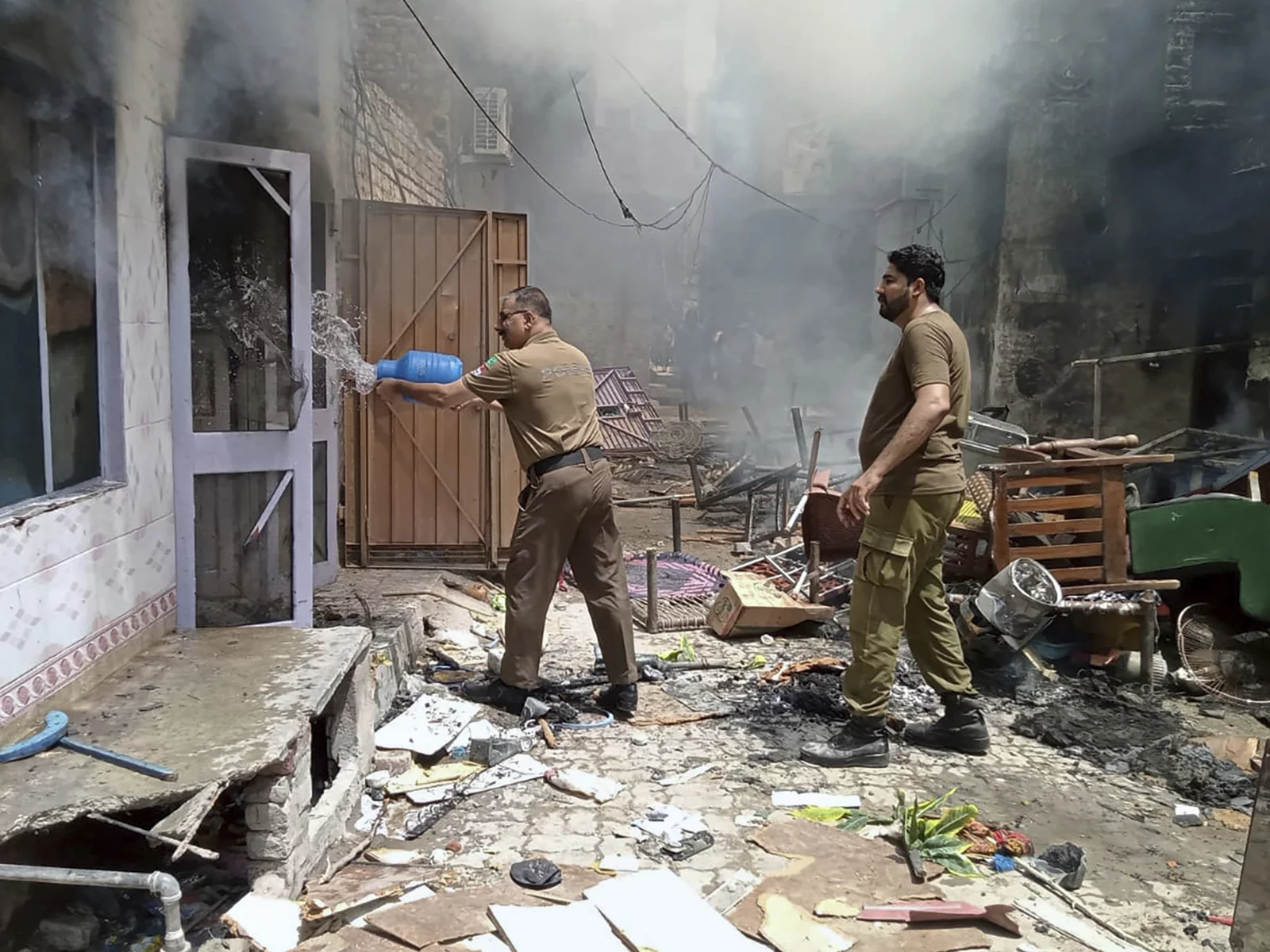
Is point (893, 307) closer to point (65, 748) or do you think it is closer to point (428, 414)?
point (65, 748)

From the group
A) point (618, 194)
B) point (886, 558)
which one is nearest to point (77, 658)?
point (886, 558)

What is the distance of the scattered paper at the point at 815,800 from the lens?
379 cm

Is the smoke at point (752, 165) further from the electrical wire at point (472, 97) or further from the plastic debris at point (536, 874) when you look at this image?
the plastic debris at point (536, 874)

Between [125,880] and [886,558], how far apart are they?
9.87 feet

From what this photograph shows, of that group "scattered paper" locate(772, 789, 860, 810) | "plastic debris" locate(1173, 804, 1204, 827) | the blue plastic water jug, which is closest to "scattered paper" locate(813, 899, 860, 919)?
"scattered paper" locate(772, 789, 860, 810)

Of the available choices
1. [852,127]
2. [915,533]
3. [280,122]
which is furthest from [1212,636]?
[852,127]

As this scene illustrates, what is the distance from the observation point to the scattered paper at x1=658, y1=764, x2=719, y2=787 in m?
4.01

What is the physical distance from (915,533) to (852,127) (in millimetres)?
16968

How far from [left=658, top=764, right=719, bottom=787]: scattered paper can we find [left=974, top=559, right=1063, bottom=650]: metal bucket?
77.1 inches

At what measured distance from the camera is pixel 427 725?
4355 mm

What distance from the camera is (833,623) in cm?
642

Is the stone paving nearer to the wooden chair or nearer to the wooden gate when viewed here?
the wooden chair

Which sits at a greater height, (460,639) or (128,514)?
(128,514)

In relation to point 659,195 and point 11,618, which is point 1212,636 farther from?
point 659,195
